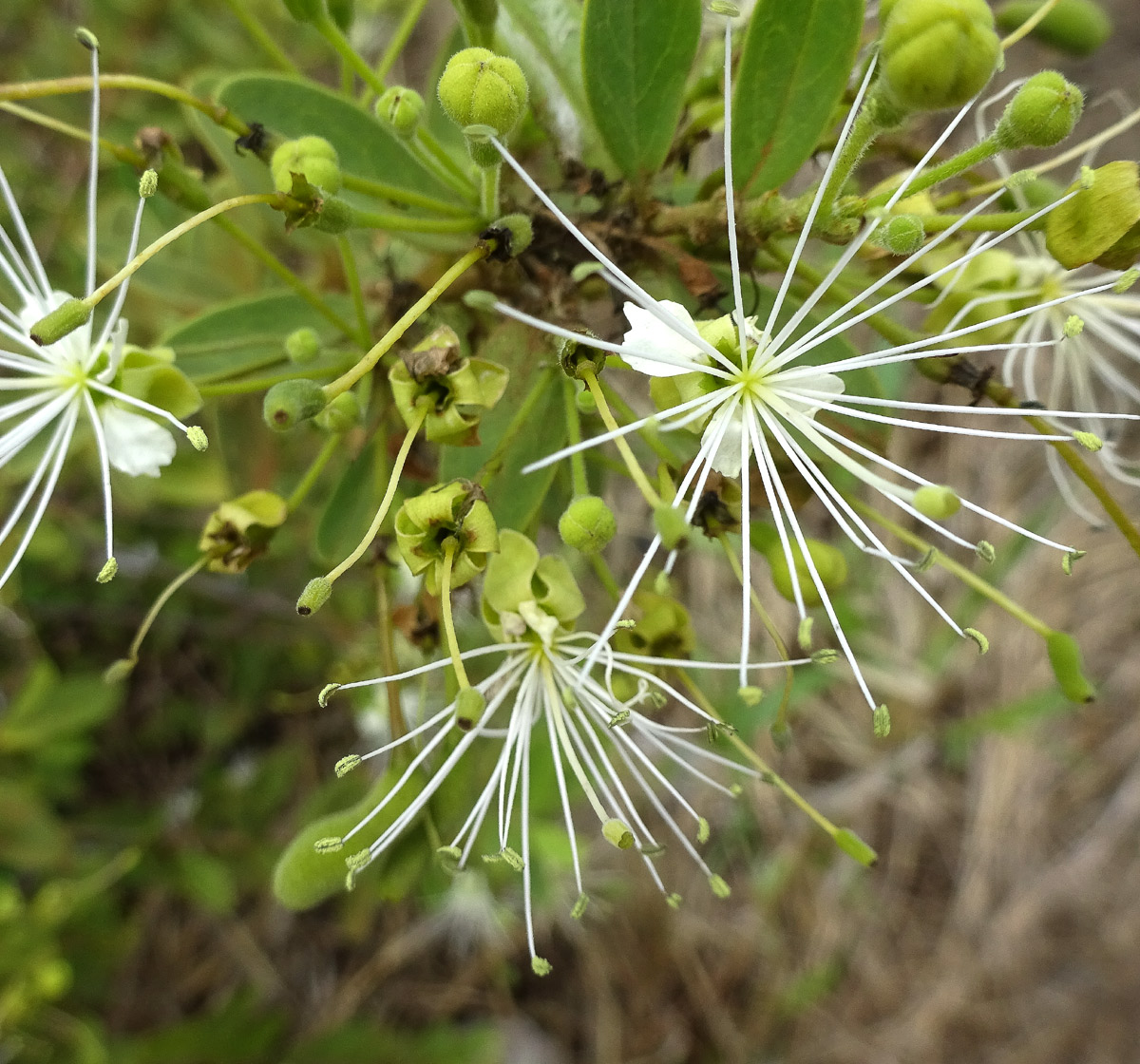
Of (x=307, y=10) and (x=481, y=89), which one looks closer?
(x=481, y=89)

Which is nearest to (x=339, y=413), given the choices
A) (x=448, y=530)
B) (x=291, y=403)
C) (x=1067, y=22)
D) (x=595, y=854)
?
(x=291, y=403)

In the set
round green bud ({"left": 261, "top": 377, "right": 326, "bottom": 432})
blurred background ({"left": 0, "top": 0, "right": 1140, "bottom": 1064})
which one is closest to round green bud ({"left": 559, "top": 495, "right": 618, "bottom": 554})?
round green bud ({"left": 261, "top": 377, "right": 326, "bottom": 432})

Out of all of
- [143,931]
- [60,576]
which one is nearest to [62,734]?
[60,576]

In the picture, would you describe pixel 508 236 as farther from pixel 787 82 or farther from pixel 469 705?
pixel 469 705

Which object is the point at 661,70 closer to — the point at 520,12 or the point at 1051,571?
the point at 520,12

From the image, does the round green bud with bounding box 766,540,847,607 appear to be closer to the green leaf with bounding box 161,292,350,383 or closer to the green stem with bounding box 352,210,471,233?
the green stem with bounding box 352,210,471,233

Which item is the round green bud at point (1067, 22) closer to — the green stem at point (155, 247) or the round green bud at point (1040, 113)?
the round green bud at point (1040, 113)

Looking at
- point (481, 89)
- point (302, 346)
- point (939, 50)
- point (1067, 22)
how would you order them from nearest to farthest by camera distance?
point (939, 50) → point (481, 89) → point (302, 346) → point (1067, 22)
